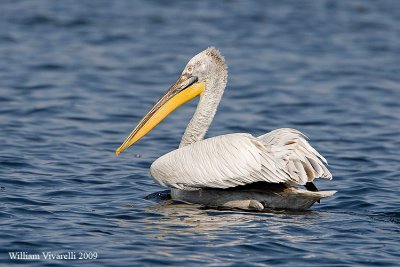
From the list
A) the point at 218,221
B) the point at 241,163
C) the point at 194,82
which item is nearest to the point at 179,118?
the point at 194,82

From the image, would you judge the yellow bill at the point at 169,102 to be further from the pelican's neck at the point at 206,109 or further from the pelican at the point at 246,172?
the pelican at the point at 246,172

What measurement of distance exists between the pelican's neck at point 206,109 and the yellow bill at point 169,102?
90mm

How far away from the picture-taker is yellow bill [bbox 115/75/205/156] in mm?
7641

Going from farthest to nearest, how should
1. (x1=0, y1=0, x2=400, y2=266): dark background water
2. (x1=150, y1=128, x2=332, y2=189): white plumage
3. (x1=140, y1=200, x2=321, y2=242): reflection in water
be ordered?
(x1=150, y1=128, x2=332, y2=189): white plumage, (x1=140, y1=200, x2=321, y2=242): reflection in water, (x1=0, y1=0, x2=400, y2=266): dark background water

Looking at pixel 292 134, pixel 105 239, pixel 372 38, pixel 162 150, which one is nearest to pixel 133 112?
pixel 162 150

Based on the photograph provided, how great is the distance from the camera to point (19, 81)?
12.0 m

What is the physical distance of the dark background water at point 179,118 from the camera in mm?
5926

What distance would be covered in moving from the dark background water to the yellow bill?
526 millimetres

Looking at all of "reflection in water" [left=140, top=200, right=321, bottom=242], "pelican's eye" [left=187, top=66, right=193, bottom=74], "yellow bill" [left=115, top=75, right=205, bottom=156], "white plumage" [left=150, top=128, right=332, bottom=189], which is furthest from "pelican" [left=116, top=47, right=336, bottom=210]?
"pelican's eye" [left=187, top=66, right=193, bottom=74]

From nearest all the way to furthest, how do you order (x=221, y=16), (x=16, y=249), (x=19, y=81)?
1. (x=16, y=249)
2. (x=19, y=81)
3. (x=221, y=16)

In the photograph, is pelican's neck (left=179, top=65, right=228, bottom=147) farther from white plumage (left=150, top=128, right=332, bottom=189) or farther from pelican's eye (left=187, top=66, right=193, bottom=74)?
white plumage (left=150, top=128, right=332, bottom=189)

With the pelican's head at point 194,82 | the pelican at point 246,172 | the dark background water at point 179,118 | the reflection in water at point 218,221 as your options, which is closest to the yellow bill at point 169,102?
the pelican's head at point 194,82

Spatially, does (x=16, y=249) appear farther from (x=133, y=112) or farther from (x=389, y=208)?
(x=133, y=112)

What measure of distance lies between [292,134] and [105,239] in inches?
72.5
